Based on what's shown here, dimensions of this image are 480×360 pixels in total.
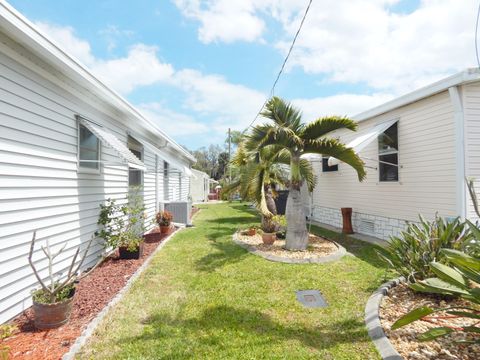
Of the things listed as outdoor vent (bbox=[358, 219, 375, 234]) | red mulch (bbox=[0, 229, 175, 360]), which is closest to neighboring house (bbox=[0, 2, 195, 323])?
red mulch (bbox=[0, 229, 175, 360])

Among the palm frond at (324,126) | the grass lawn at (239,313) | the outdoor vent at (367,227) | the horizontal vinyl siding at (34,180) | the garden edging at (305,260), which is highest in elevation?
the palm frond at (324,126)

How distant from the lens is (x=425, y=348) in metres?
2.95

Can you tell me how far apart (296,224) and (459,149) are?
4.13 m

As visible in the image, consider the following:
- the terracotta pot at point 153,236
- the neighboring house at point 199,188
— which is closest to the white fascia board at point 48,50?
the terracotta pot at point 153,236

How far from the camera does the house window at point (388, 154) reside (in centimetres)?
870

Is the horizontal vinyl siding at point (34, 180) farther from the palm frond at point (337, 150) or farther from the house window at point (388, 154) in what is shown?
the house window at point (388, 154)

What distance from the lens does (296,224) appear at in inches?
294

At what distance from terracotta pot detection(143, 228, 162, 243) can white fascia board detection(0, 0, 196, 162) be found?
4455mm

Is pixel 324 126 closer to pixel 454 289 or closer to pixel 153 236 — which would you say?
pixel 454 289

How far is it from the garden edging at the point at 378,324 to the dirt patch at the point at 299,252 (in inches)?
85.8

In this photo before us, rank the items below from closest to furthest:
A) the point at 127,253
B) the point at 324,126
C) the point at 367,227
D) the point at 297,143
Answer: the point at 127,253, the point at 324,126, the point at 297,143, the point at 367,227

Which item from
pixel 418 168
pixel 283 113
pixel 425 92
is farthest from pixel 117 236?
pixel 425 92

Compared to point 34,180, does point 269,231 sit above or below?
below

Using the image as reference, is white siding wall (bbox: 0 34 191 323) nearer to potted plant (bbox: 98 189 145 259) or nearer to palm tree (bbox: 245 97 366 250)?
potted plant (bbox: 98 189 145 259)
